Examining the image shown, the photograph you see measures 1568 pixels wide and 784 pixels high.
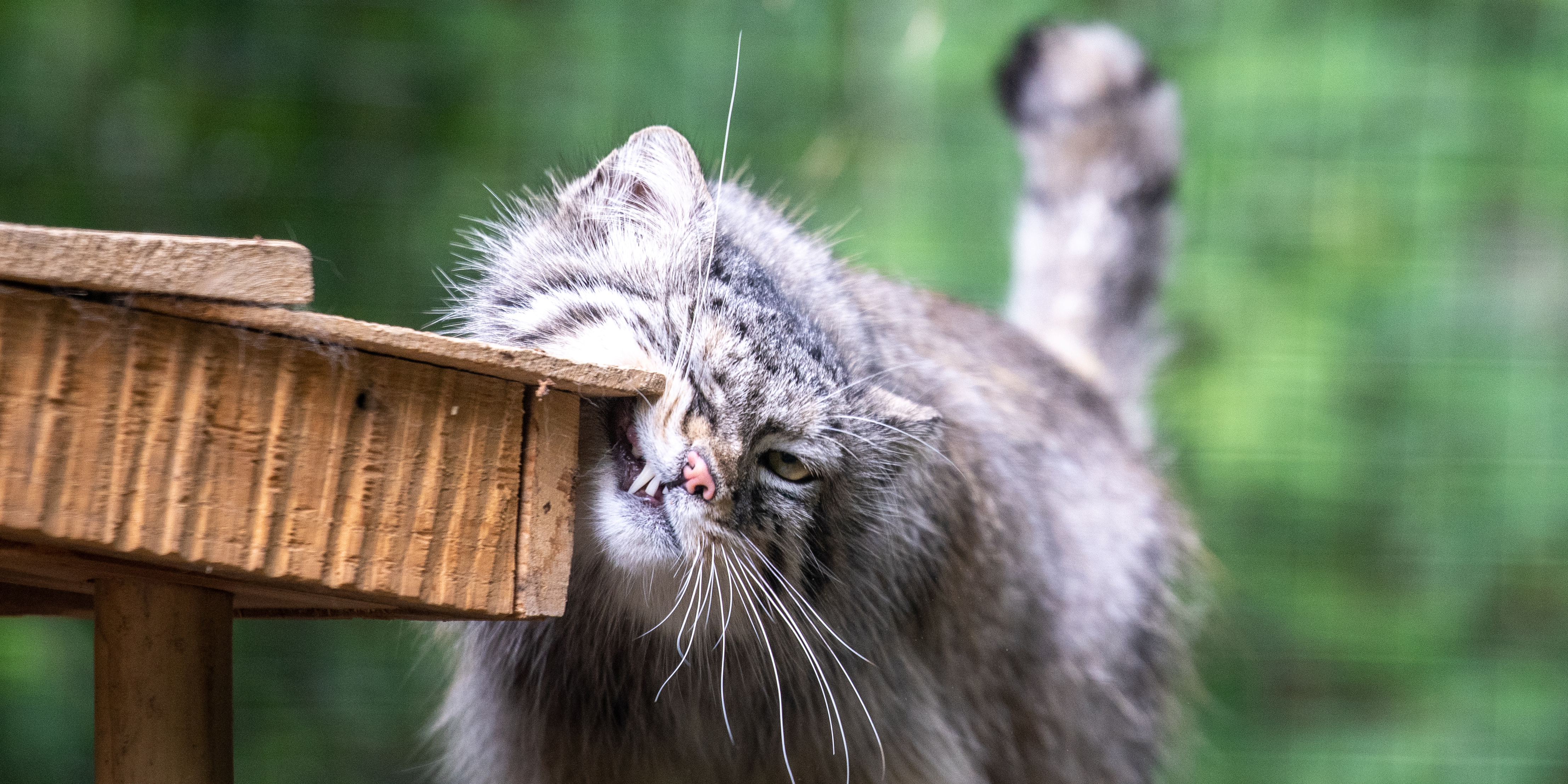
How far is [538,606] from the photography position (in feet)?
3.42

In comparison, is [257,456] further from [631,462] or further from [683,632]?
[683,632]

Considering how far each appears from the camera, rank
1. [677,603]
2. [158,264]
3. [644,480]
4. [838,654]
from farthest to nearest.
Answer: [838,654], [677,603], [644,480], [158,264]

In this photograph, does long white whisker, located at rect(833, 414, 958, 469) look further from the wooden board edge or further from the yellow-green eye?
the wooden board edge

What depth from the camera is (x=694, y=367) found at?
46.9 inches

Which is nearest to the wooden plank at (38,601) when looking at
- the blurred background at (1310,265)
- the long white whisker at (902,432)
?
the long white whisker at (902,432)

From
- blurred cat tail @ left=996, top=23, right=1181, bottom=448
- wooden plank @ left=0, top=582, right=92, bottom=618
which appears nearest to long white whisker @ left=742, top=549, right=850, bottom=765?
wooden plank @ left=0, top=582, right=92, bottom=618

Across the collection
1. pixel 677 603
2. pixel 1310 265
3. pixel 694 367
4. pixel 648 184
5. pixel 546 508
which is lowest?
pixel 677 603

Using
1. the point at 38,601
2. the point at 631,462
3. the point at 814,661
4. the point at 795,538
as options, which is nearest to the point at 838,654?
the point at 814,661

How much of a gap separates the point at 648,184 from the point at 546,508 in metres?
0.50

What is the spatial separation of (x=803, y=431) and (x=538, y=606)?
324mm

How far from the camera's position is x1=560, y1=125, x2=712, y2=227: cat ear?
1.40 m

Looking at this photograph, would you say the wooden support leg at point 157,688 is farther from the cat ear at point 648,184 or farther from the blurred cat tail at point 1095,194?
the blurred cat tail at point 1095,194

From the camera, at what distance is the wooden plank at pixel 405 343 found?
88 cm

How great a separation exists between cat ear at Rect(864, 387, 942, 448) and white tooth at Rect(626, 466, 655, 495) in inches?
11.8
